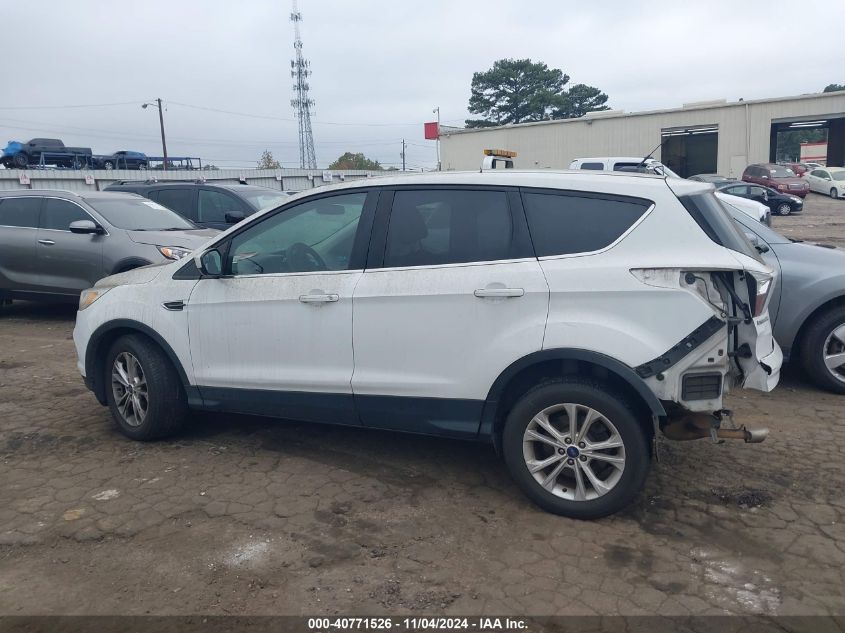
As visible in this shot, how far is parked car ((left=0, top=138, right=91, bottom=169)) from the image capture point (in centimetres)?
3128

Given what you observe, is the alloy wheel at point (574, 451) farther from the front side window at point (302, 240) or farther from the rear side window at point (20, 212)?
the rear side window at point (20, 212)

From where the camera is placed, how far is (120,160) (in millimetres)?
33906

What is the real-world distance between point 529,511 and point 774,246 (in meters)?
3.75

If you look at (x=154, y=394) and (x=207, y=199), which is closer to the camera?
(x=154, y=394)

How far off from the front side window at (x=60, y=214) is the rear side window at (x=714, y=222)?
27.0ft

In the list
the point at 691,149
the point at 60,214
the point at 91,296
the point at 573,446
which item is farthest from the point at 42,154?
the point at 691,149

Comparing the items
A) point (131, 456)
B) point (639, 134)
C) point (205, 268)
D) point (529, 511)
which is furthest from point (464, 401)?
point (639, 134)

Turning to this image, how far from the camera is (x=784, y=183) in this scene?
3116 centimetres

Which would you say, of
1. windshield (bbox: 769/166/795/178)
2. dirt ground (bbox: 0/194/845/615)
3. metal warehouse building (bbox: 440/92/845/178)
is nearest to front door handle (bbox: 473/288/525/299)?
dirt ground (bbox: 0/194/845/615)

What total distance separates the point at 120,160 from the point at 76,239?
88.2 ft

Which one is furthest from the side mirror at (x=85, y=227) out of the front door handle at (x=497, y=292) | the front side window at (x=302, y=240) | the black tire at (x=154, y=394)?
the front door handle at (x=497, y=292)

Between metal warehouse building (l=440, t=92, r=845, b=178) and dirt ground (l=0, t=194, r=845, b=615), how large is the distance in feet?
114

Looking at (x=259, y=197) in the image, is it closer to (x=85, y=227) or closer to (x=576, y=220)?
(x=85, y=227)

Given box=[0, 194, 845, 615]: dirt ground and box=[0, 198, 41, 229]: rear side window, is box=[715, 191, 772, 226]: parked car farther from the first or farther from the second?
box=[0, 198, 41, 229]: rear side window
